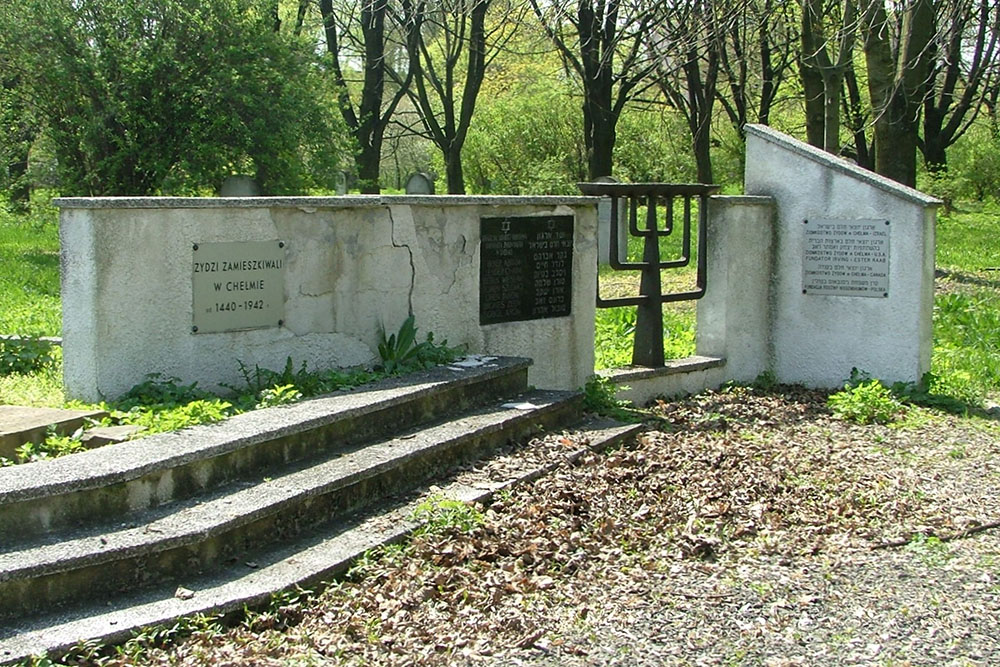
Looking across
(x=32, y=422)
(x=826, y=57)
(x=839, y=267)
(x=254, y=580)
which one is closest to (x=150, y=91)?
(x=826, y=57)

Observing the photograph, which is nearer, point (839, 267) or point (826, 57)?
point (839, 267)

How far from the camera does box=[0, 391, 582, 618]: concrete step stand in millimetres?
4359

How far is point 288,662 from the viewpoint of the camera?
4.23 meters

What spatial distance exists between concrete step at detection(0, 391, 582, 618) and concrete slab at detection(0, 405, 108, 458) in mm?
890

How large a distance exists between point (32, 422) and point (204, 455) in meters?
1.00

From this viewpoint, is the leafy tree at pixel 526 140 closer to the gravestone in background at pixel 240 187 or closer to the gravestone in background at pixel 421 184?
the gravestone in background at pixel 421 184

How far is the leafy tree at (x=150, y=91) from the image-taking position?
56.9ft

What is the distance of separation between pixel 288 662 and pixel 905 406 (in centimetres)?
630

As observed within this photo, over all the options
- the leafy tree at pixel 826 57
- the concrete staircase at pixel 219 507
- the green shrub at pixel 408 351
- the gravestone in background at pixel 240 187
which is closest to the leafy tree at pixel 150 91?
the gravestone in background at pixel 240 187

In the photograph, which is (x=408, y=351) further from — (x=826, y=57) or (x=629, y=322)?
(x=826, y=57)

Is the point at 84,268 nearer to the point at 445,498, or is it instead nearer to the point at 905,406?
the point at 445,498

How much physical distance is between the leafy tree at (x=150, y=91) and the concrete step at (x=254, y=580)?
12482mm

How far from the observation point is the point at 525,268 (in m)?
8.48

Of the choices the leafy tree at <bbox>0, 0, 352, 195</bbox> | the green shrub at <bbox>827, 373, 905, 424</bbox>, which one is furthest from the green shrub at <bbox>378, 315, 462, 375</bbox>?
the leafy tree at <bbox>0, 0, 352, 195</bbox>
